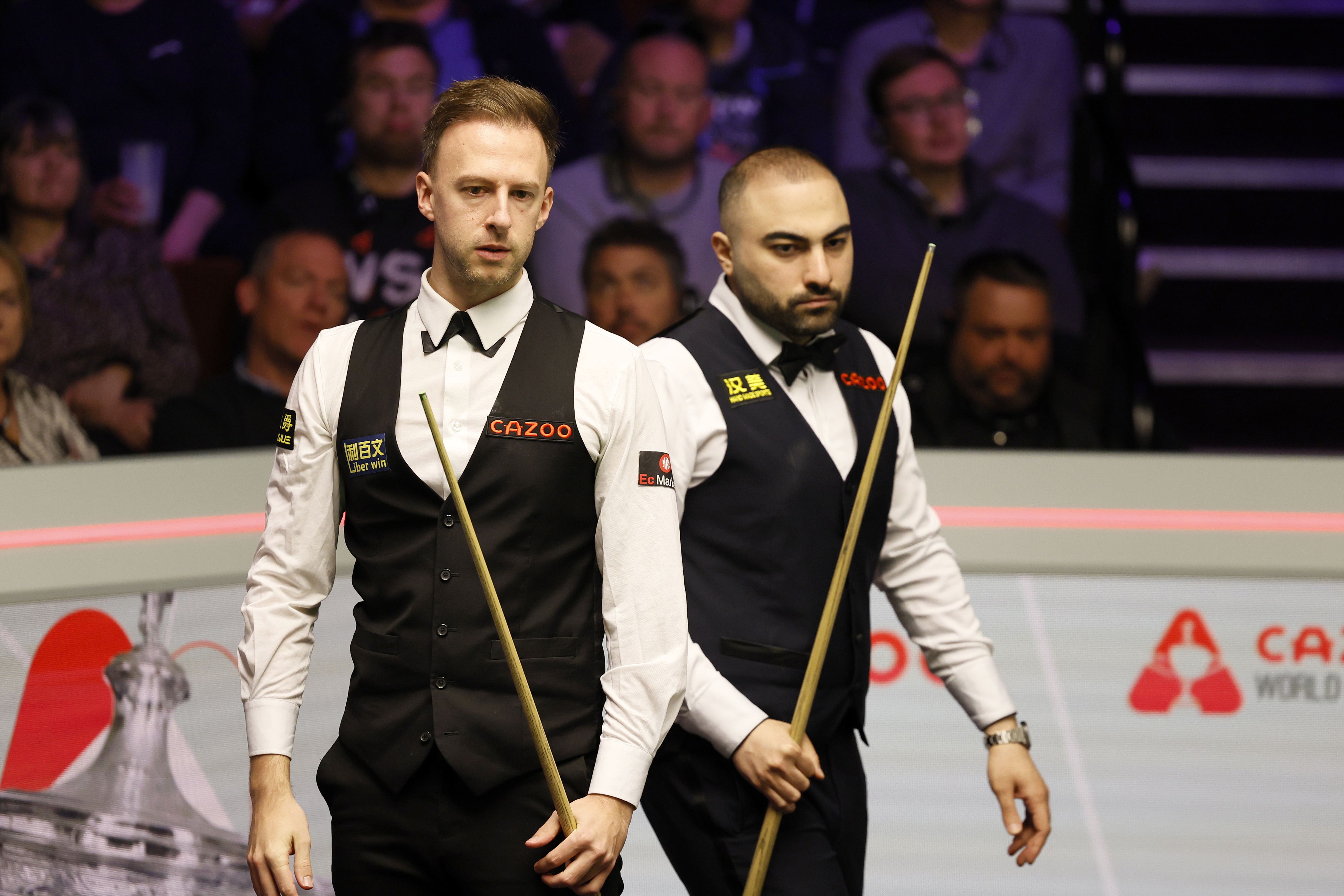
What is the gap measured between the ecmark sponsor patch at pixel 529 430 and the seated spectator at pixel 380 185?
221cm

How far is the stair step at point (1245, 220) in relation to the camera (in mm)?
4375

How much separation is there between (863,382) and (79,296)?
2.25 meters

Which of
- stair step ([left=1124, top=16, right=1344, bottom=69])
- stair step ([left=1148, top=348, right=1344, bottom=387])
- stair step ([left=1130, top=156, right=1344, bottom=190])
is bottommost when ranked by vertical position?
stair step ([left=1148, top=348, right=1344, bottom=387])

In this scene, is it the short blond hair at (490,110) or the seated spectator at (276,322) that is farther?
the seated spectator at (276,322)

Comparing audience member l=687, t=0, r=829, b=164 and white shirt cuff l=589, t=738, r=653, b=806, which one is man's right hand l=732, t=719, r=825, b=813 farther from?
audience member l=687, t=0, r=829, b=164

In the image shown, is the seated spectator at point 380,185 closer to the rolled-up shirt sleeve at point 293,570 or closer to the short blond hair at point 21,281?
the short blond hair at point 21,281

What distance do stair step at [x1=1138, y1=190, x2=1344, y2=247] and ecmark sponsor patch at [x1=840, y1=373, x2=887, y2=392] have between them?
2905mm

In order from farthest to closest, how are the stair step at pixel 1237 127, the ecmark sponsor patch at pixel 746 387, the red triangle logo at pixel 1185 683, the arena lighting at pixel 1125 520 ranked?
the stair step at pixel 1237 127 → the arena lighting at pixel 1125 520 → the red triangle logo at pixel 1185 683 → the ecmark sponsor patch at pixel 746 387

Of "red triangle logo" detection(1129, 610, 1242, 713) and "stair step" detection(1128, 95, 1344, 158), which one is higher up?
"stair step" detection(1128, 95, 1344, 158)

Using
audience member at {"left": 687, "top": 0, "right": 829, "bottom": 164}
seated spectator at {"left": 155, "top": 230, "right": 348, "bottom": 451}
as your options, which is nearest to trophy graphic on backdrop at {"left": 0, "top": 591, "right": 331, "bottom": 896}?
seated spectator at {"left": 155, "top": 230, "right": 348, "bottom": 451}

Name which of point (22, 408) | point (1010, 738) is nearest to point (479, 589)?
point (1010, 738)

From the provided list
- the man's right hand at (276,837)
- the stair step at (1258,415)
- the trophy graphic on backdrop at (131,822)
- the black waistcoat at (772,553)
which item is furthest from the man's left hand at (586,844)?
the stair step at (1258,415)

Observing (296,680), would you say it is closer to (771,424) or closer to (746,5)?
(771,424)

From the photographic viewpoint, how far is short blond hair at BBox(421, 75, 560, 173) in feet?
4.52
